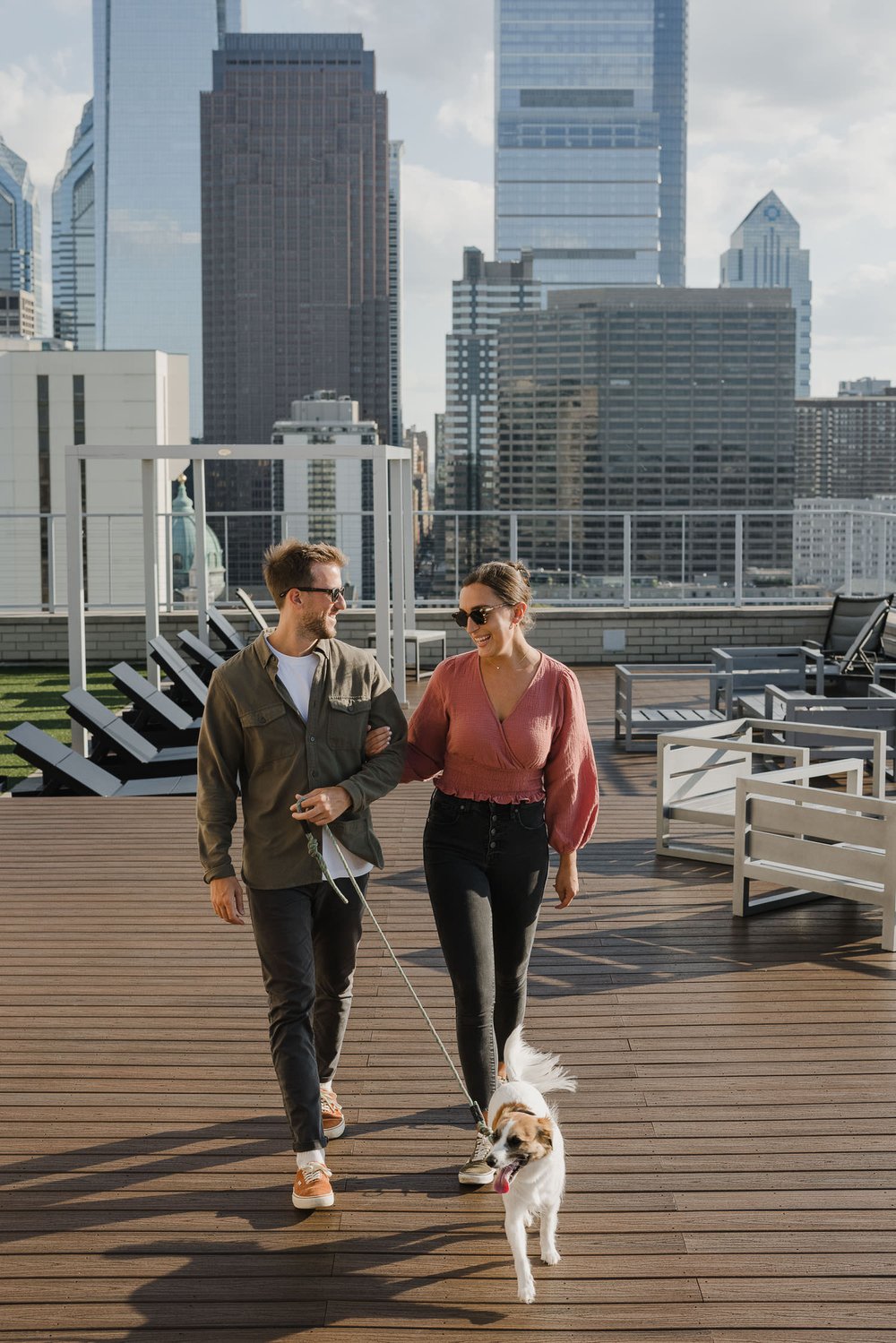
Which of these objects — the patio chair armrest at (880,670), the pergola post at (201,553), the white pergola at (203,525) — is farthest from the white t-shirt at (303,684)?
the pergola post at (201,553)

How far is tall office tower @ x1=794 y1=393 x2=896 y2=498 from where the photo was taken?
3012 inches

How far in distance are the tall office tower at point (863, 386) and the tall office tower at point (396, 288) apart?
48.9 meters

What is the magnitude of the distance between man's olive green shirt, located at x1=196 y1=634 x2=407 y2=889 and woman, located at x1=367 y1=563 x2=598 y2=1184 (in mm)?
156

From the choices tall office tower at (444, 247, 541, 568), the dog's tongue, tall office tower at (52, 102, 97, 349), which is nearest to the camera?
the dog's tongue

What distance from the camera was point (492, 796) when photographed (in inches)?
117

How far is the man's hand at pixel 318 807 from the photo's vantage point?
282cm

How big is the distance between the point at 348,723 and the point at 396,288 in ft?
496

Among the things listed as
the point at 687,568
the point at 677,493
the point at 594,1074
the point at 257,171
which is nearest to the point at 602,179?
the point at 257,171

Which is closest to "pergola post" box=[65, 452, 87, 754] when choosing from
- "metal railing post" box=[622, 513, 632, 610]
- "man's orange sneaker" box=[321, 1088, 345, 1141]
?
"man's orange sneaker" box=[321, 1088, 345, 1141]

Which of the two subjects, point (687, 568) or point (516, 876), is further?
point (687, 568)

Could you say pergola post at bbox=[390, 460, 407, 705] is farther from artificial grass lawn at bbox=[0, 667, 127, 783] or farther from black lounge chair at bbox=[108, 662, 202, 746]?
artificial grass lawn at bbox=[0, 667, 127, 783]

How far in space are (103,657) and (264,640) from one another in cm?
1172

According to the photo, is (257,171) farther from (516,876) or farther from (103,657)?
(516,876)

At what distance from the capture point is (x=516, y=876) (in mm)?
2951
